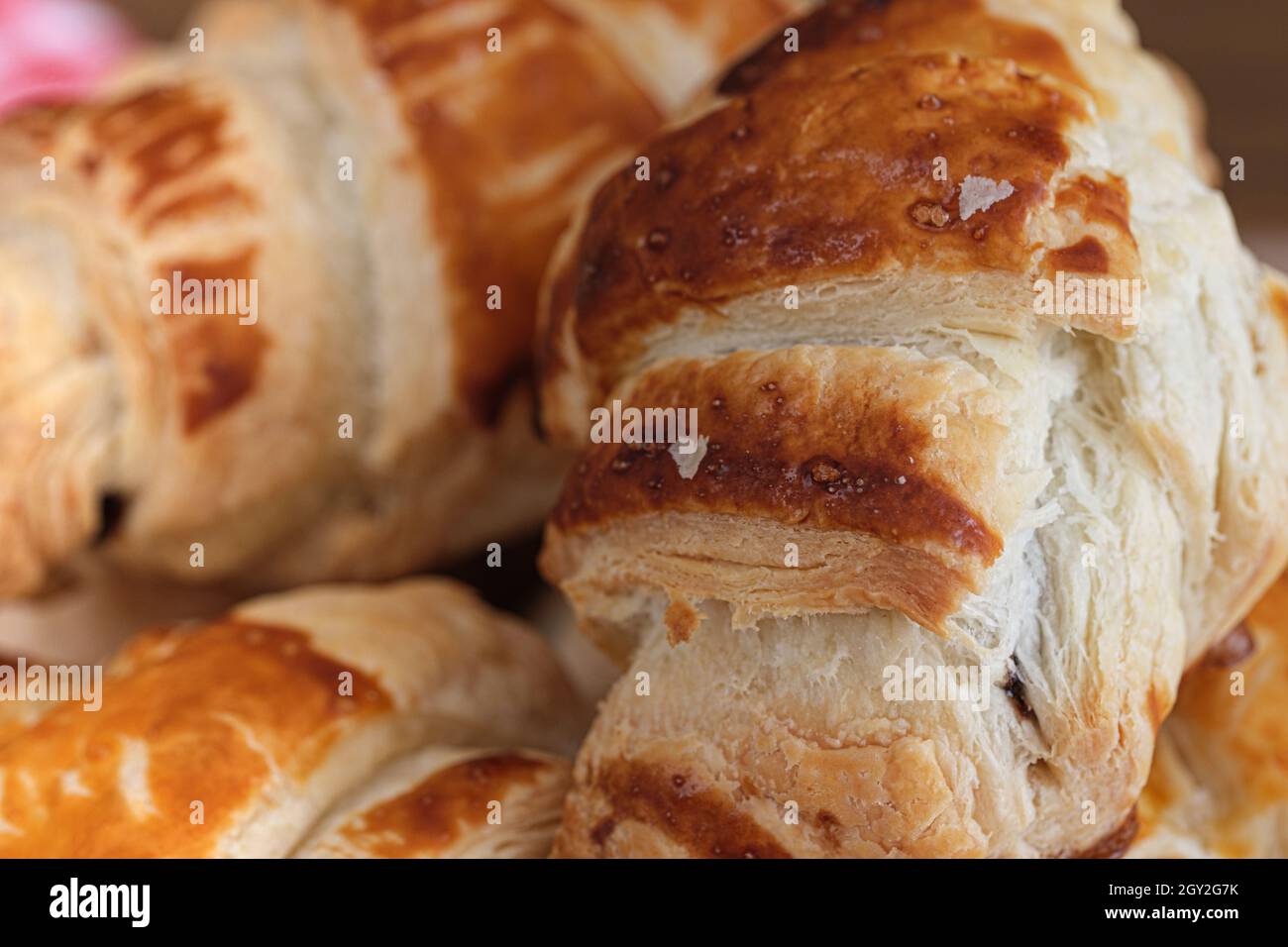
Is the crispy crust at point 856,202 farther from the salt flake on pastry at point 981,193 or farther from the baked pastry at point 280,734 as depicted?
the baked pastry at point 280,734

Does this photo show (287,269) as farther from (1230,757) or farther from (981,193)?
(1230,757)

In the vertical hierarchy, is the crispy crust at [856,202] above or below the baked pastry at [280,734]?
above

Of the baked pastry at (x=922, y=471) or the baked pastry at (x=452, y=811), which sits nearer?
the baked pastry at (x=922, y=471)

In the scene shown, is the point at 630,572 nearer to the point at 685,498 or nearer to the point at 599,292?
the point at 685,498

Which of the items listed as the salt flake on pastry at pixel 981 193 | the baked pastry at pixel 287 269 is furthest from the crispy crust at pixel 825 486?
the baked pastry at pixel 287 269

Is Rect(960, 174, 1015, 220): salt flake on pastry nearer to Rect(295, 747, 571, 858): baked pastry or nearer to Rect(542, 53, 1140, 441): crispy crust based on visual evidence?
Rect(542, 53, 1140, 441): crispy crust
